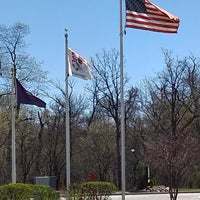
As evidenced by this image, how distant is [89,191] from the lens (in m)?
16.4

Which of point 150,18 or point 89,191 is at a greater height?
point 150,18

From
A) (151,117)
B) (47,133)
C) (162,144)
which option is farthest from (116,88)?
(162,144)

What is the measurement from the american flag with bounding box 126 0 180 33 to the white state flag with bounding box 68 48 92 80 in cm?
462

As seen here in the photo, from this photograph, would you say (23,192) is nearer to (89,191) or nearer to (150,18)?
(89,191)

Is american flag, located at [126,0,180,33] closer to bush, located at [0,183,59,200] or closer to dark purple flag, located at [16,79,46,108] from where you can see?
bush, located at [0,183,59,200]

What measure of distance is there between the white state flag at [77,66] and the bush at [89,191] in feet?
16.8

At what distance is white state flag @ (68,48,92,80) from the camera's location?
20.3m

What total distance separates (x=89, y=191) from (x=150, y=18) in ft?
18.7

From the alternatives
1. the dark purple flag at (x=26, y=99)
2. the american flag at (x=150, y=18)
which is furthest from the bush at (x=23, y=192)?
the dark purple flag at (x=26, y=99)

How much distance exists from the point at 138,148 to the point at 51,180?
31080 millimetres

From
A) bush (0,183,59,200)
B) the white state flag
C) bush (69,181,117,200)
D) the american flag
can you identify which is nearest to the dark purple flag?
the white state flag

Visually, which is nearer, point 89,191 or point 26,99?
point 89,191

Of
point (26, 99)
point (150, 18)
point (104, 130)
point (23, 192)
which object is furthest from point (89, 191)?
point (104, 130)

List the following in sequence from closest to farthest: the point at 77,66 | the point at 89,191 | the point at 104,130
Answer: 1. the point at 89,191
2. the point at 77,66
3. the point at 104,130
